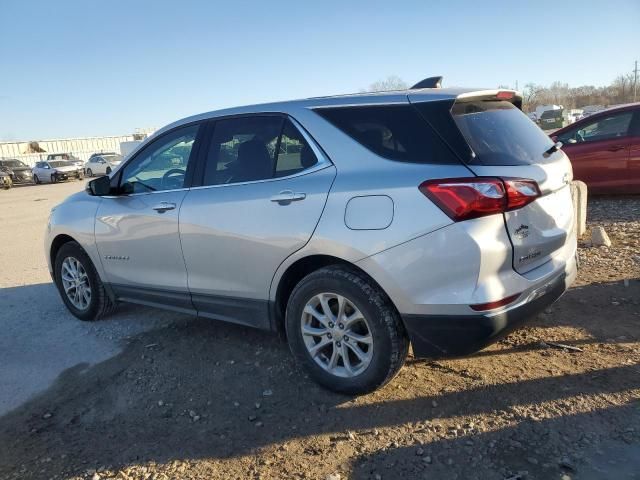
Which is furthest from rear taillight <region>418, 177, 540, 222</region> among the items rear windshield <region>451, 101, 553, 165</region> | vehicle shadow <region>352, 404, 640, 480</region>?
vehicle shadow <region>352, 404, 640, 480</region>

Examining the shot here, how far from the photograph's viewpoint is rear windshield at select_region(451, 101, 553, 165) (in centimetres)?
294

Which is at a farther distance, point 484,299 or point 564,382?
point 564,382

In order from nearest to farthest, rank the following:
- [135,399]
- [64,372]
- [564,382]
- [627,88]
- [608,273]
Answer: [564,382] → [135,399] → [64,372] → [608,273] → [627,88]

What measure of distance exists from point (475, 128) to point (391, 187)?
64cm

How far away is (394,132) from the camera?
305cm

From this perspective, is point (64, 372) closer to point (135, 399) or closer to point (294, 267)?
point (135, 399)

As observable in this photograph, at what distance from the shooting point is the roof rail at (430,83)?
3692 millimetres

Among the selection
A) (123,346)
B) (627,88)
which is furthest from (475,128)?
(627,88)

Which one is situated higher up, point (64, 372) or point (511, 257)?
point (511, 257)

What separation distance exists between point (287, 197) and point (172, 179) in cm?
129

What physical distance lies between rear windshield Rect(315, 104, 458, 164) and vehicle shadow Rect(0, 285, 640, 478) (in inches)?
57.1

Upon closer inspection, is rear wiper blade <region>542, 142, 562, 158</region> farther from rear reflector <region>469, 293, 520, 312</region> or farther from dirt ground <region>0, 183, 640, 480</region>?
dirt ground <region>0, 183, 640, 480</region>

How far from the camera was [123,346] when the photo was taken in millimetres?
4375

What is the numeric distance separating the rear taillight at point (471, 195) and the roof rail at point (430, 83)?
118 centimetres
